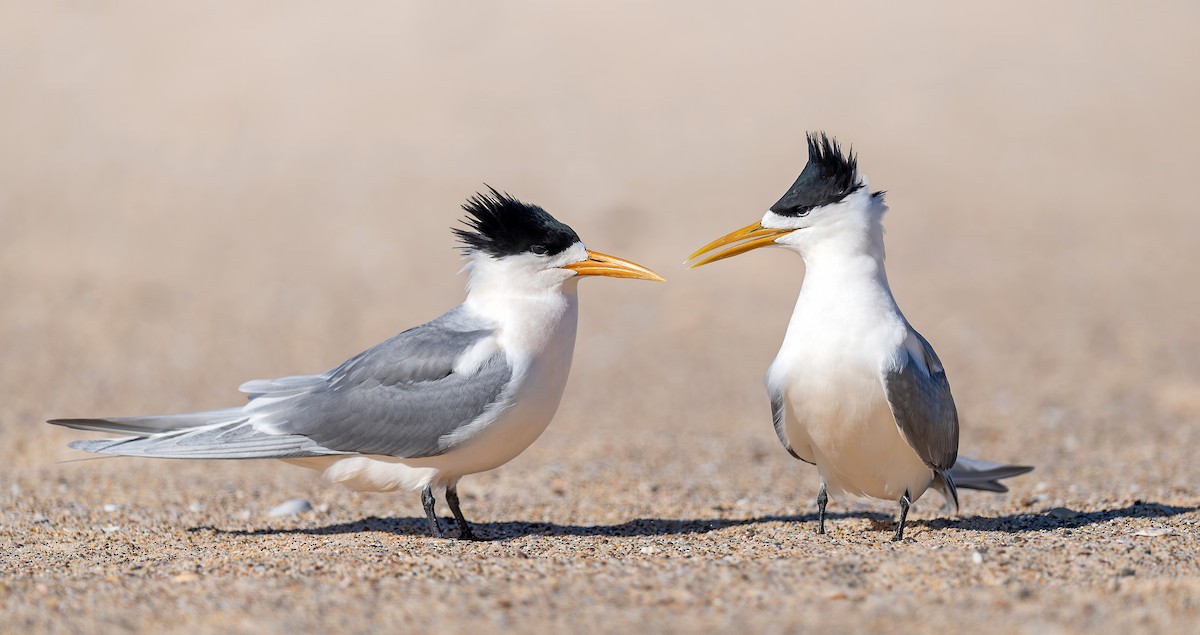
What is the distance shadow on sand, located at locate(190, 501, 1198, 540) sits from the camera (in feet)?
17.4

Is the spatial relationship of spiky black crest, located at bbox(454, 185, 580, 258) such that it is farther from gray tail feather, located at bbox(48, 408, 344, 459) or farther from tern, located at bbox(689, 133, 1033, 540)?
gray tail feather, located at bbox(48, 408, 344, 459)

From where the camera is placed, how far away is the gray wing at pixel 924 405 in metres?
4.67

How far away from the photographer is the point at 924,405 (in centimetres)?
477

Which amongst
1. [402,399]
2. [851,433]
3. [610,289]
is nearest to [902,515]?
[851,433]

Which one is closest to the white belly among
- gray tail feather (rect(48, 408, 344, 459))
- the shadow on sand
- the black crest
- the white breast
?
the white breast

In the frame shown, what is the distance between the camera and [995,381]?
9766 mm

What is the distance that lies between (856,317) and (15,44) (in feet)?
54.3

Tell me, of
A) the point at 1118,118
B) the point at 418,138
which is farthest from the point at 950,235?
the point at 418,138

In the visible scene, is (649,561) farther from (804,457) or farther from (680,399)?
(680,399)

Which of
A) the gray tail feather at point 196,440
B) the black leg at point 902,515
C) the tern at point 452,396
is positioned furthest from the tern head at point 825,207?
the gray tail feather at point 196,440

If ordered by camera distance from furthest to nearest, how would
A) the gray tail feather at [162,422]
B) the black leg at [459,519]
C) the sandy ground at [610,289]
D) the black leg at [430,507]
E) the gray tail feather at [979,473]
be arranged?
the gray tail feather at [979,473] < the gray tail feather at [162,422] < the black leg at [459,519] < the black leg at [430,507] < the sandy ground at [610,289]

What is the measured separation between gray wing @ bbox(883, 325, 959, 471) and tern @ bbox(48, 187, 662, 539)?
42.3 inches

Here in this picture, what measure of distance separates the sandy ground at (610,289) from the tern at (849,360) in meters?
0.38

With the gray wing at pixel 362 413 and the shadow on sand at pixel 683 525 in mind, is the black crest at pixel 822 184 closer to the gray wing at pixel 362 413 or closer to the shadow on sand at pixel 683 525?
the gray wing at pixel 362 413
